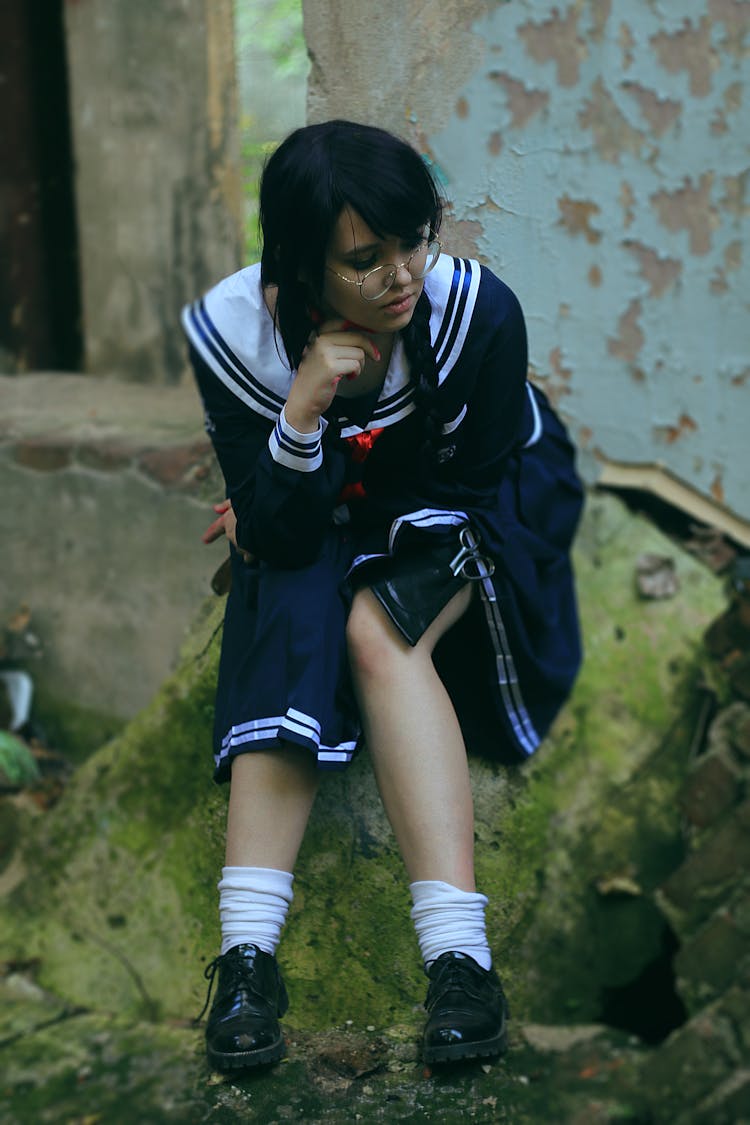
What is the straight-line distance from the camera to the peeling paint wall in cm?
212

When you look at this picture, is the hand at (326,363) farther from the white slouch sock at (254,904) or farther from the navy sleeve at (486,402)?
the white slouch sock at (254,904)

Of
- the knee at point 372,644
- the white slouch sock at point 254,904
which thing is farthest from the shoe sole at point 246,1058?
the knee at point 372,644

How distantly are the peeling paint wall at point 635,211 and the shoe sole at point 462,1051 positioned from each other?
96 centimetres

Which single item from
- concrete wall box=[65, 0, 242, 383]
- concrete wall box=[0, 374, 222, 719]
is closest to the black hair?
concrete wall box=[0, 374, 222, 719]

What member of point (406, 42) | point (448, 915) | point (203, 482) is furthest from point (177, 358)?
point (448, 915)

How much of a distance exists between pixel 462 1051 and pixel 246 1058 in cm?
26

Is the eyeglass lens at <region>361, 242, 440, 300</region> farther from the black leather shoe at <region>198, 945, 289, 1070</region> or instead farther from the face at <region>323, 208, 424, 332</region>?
the black leather shoe at <region>198, 945, 289, 1070</region>

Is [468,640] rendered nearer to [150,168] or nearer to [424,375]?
[424,375]

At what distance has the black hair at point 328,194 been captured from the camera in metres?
1.42

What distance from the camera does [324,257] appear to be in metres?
1.46

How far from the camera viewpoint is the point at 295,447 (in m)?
1.60

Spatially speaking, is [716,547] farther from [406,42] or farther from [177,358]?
[177,358]

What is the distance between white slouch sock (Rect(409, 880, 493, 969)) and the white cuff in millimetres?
544

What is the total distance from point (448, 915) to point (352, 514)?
21.5 inches
